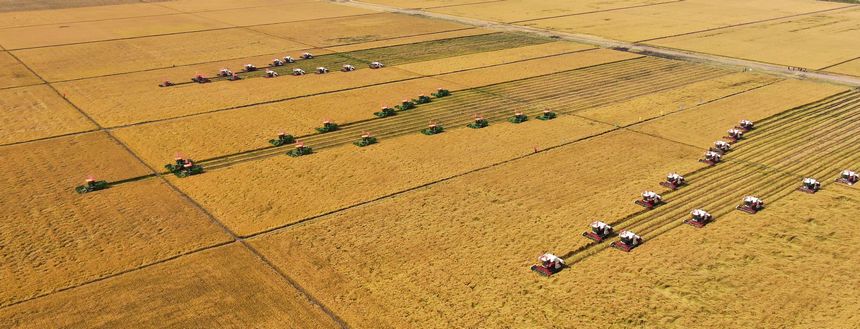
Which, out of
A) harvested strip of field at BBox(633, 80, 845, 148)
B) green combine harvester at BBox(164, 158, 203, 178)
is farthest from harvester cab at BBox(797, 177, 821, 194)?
green combine harvester at BBox(164, 158, 203, 178)

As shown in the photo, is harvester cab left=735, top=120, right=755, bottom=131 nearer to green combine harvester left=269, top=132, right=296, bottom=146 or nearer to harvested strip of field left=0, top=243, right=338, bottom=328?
green combine harvester left=269, top=132, right=296, bottom=146

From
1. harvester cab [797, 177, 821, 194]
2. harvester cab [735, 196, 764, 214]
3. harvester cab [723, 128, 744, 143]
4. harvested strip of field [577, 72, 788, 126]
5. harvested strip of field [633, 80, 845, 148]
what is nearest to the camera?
harvester cab [735, 196, 764, 214]

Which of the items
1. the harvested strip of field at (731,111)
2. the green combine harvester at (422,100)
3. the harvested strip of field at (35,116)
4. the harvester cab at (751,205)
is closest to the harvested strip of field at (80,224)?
the harvested strip of field at (35,116)

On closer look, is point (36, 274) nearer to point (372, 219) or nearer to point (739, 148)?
point (372, 219)

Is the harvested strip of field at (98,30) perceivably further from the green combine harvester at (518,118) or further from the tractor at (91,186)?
the green combine harvester at (518,118)

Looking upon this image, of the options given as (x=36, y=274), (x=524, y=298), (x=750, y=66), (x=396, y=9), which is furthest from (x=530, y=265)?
(x=396, y=9)

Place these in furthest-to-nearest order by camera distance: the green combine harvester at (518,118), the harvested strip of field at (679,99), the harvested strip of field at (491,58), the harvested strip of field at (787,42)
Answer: the harvested strip of field at (787,42), the harvested strip of field at (491,58), the harvested strip of field at (679,99), the green combine harvester at (518,118)

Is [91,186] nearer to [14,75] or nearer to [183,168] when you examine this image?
[183,168]

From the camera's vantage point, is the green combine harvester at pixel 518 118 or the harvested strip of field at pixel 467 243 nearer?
the harvested strip of field at pixel 467 243
